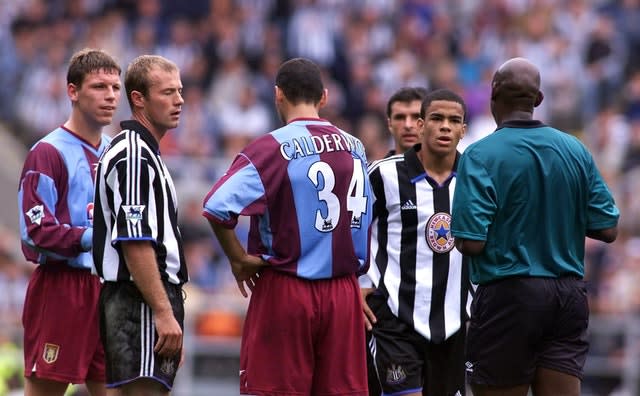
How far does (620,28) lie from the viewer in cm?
2062

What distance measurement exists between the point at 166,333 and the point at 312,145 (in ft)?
4.36

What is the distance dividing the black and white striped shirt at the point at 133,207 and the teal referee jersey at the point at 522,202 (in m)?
1.52

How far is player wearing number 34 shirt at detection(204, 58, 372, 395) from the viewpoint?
7.38 metres

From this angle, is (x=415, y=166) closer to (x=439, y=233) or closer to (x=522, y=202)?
(x=439, y=233)

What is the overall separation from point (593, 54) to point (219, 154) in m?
5.74

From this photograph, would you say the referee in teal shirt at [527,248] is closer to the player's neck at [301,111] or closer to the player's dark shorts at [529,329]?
the player's dark shorts at [529,329]

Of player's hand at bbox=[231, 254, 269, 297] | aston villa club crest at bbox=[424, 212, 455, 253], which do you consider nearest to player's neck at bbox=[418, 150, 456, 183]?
aston villa club crest at bbox=[424, 212, 455, 253]

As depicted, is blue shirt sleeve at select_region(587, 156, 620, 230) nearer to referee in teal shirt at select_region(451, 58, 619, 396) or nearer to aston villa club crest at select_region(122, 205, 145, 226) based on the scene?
referee in teal shirt at select_region(451, 58, 619, 396)

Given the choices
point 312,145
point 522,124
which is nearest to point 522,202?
point 522,124

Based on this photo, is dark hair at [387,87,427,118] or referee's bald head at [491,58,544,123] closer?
referee's bald head at [491,58,544,123]

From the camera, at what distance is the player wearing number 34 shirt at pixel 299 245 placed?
738cm

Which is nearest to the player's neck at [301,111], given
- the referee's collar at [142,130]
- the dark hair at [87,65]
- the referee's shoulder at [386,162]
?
the referee's collar at [142,130]

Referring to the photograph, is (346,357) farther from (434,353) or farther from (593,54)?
(593,54)

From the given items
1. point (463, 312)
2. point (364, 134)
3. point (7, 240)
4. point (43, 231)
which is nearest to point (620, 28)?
point (364, 134)
